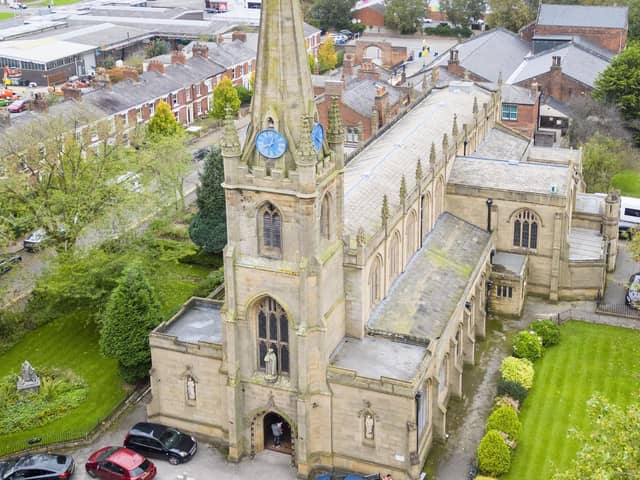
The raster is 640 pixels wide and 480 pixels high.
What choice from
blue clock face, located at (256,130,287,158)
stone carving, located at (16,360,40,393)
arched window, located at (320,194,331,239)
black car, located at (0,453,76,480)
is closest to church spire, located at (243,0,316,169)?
blue clock face, located at (256,130,287,158)

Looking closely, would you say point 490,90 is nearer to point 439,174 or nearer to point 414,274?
point 439,174

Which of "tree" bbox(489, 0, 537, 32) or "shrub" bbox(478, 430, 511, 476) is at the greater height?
"tree" bbox(489, 0, 537, 32)

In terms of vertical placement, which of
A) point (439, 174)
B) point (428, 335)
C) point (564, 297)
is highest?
point (439, 174)

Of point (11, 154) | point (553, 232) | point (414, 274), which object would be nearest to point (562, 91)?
point (553, 232)

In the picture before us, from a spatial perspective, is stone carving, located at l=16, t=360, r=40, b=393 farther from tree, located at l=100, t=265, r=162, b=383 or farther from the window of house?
the window of house

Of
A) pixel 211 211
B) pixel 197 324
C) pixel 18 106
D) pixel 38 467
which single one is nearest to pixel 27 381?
pixel 38 467
